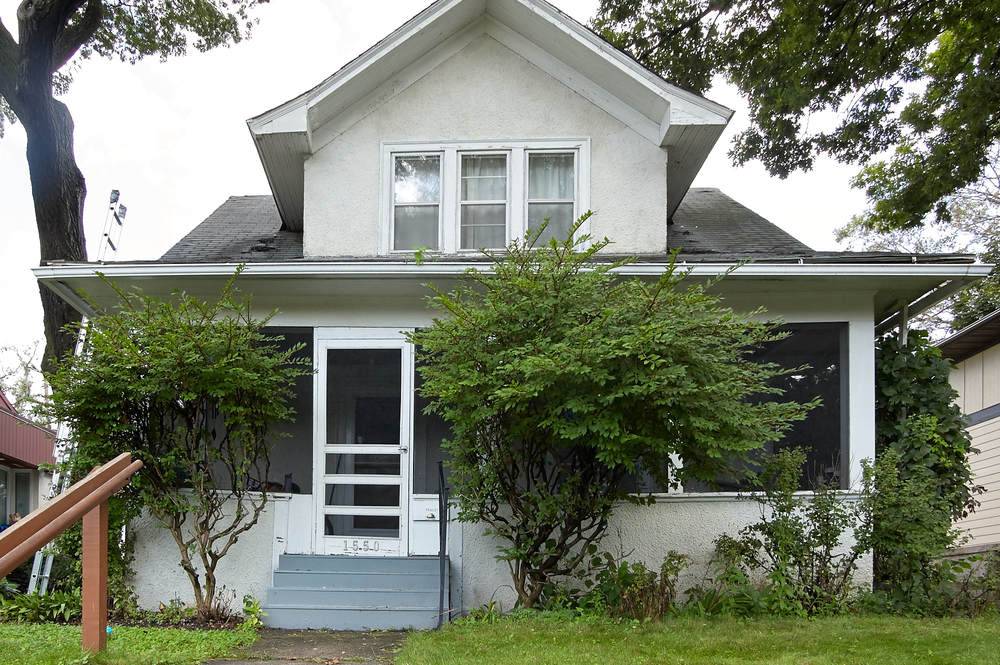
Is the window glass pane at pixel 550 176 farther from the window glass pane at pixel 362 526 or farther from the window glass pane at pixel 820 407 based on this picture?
the window glass pane at pixel 362 526

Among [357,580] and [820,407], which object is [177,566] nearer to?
[357,580]

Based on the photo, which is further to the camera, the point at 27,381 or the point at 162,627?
the point at 27,381

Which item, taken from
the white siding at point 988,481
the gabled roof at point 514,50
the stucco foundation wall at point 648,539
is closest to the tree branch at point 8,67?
the gabled roof at point 514,50

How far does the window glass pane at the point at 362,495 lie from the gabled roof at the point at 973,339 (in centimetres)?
936

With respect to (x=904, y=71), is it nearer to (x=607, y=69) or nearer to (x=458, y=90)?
(x=607, y=69)

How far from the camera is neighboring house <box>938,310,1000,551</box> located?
12.1 m

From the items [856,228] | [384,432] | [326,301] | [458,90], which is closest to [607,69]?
[458,90]

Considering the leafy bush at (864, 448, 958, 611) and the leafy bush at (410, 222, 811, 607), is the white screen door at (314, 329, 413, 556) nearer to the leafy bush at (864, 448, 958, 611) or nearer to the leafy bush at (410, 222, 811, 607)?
the leafy bush at (410, 222, 811, 607)

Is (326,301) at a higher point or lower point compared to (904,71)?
lower

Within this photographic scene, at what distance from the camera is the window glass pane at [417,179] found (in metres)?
8.23

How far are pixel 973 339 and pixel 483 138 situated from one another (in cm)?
929

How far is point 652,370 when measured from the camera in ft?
18.1

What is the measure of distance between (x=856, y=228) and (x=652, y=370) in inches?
1143

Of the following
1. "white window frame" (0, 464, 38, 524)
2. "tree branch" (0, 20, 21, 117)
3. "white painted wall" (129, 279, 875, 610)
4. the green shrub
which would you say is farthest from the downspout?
"white window frame" (0, 464, 38, 524)
